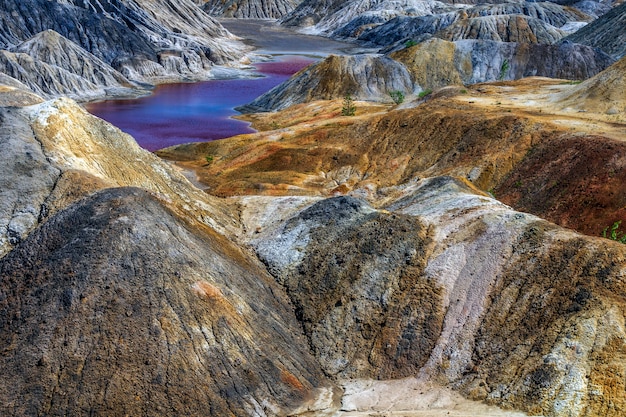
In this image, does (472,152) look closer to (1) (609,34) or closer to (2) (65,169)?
(2) (65,169)

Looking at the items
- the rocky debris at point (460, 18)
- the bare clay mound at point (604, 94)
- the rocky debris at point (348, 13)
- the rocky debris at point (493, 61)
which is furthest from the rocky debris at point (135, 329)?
the rocky debris at point (348, 13)

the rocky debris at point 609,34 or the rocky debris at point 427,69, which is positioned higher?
the rocky debris at point 609,34

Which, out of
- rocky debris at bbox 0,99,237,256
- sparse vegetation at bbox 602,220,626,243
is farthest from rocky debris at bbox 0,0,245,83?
sparse vegetation at bbox 602,220,626,243

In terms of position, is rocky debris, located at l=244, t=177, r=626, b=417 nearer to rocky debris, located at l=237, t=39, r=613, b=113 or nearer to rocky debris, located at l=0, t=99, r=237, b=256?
rocky debris, located at l=0, t=99, r=237, b=256

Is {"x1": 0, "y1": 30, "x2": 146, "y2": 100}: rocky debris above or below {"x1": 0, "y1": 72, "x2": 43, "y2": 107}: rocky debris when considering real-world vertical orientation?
below

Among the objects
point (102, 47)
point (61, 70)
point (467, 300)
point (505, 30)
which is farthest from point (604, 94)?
point (505, 30)

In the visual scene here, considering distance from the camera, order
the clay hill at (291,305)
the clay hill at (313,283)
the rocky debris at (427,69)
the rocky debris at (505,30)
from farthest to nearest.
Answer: the rocky debris at (505,30)
the rocky debris at (427,69)
the clay hill at (313,283)
the clay hill at (291,305)

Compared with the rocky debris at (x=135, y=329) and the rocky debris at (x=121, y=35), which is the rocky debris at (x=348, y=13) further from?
the rocky debris at (x=135, y=329)
